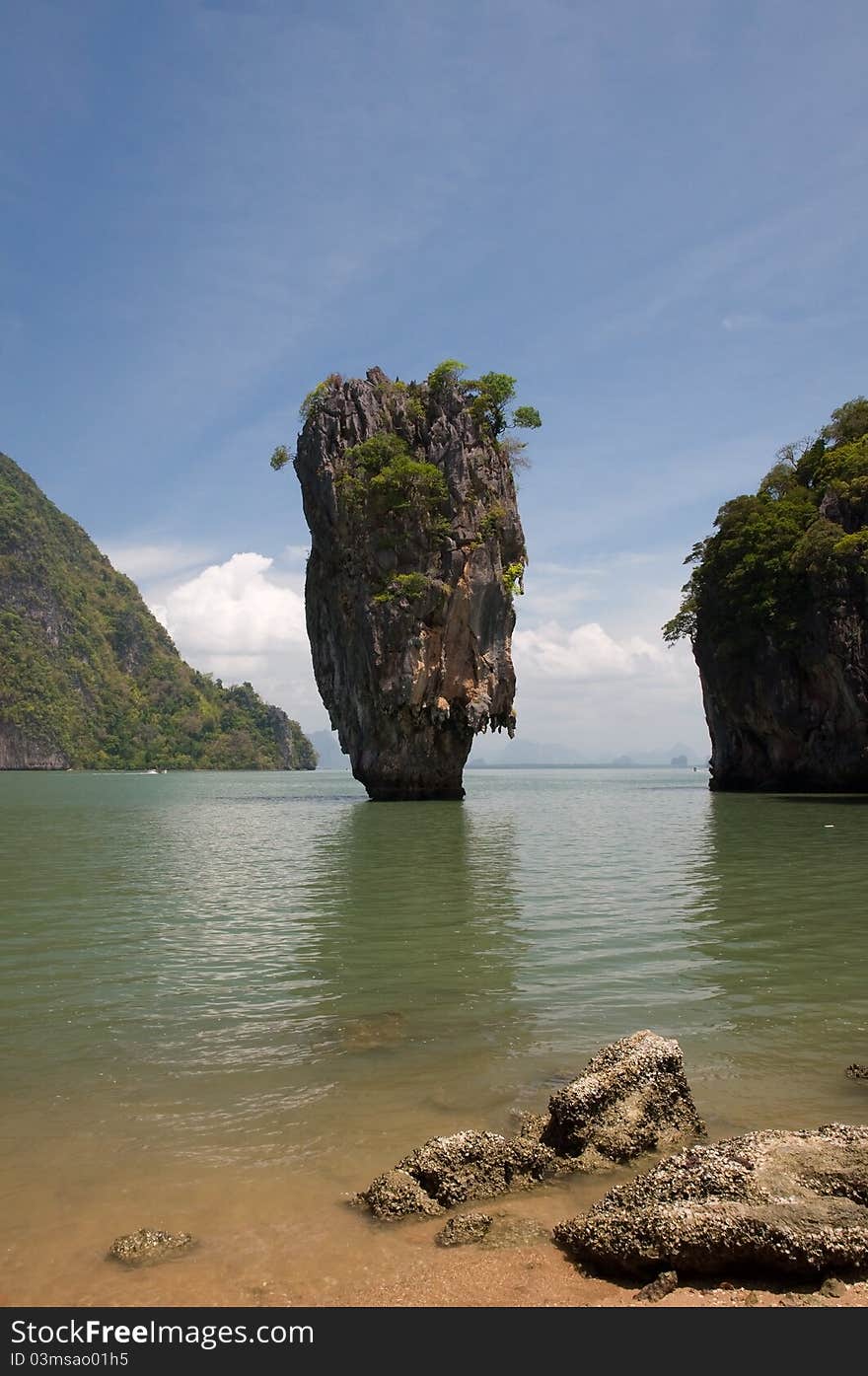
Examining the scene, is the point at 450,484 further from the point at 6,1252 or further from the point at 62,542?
the point at 62,542

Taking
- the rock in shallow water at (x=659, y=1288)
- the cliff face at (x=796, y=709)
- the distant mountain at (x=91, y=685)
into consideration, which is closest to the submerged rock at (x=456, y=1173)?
the rock in shallow water at (x=659, y=1288)

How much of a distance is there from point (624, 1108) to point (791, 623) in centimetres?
4078

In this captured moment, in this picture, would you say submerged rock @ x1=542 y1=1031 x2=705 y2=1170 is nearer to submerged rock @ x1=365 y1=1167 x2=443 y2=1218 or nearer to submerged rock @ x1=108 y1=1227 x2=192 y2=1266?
submerged rock @ x1=365 y1=1167 x2=443 y2=1218

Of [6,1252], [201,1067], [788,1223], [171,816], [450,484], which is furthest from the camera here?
[450,484]

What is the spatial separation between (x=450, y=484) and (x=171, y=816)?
66.9ft

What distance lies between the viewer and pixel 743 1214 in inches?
139

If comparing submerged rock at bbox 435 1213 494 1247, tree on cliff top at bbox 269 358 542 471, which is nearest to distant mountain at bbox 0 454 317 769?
tree on cliff top at bbox 269 358 542 471

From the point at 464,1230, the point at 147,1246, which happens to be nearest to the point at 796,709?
the point at 464,1230

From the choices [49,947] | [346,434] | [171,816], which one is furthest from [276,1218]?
[346,434]

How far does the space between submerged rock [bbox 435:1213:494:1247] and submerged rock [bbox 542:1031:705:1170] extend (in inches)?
32.5

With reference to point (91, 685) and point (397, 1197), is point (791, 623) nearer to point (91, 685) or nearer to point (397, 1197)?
point (397, 1197)

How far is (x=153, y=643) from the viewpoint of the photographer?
567 ft

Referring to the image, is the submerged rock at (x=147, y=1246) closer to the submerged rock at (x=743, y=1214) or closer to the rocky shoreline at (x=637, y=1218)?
the rocky shoreline at (x=637, y=1218)

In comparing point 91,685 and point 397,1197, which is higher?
point 91,685
